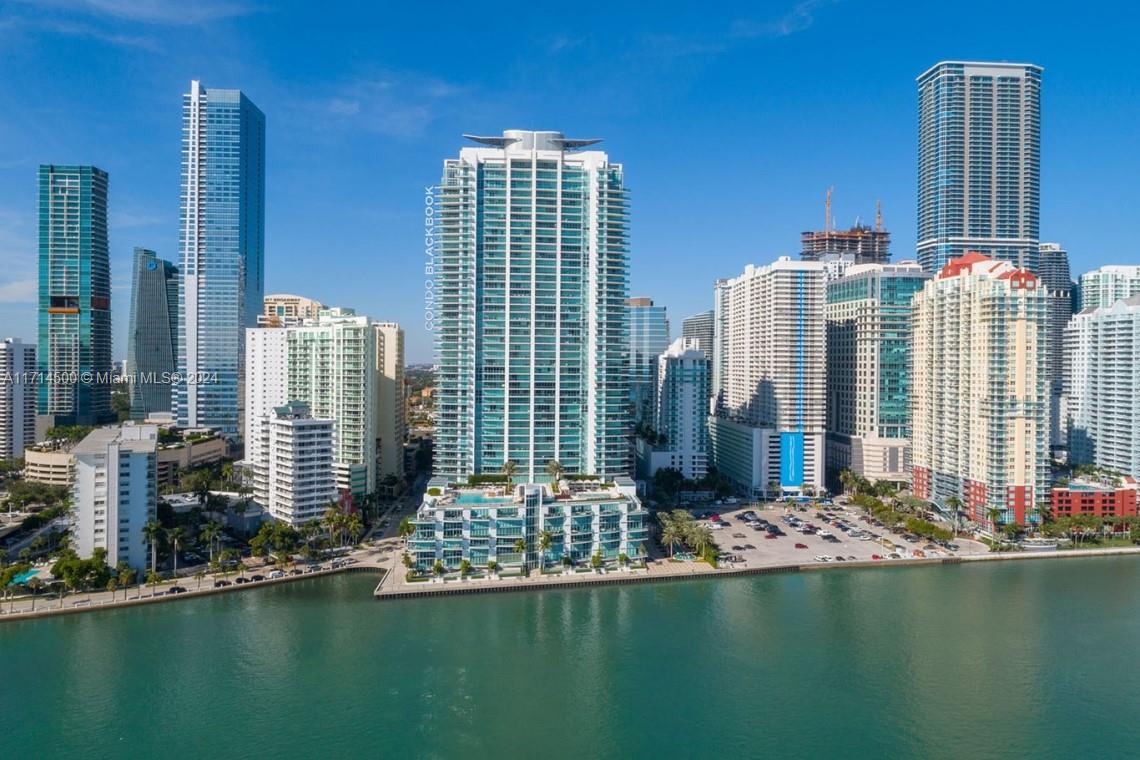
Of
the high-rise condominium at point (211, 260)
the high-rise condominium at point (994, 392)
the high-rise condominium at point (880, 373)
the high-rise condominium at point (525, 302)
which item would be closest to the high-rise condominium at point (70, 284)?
the high-rise condominium at point (211, 260)

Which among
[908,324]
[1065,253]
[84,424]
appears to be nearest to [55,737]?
[908,324]

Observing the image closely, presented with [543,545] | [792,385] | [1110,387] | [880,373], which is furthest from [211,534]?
[1110,387]

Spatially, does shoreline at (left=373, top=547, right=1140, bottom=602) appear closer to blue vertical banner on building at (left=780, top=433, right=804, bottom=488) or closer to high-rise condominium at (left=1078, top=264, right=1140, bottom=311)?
blue vertical banner on building at (left=780, top=433, right=804, bottom=488)

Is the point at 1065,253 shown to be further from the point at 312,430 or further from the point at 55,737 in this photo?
the point at 55,737

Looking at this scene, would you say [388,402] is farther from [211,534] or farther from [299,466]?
[211,534]

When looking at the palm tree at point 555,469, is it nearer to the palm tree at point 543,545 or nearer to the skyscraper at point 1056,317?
the palm tree at point 543,545

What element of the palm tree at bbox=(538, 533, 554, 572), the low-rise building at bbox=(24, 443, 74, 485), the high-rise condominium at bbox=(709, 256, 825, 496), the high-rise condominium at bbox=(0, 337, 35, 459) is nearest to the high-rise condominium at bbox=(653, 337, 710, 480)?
the high-rise condominium at bbox=(709, 256, 825, 496)

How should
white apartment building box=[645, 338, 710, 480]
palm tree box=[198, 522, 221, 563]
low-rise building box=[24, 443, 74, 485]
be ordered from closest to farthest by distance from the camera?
palm tree box=[198, 522, 221, 563] < low-rise building box=[24, 443, 74, 485] < white apartment building box=[645, 338, 710, 480]
